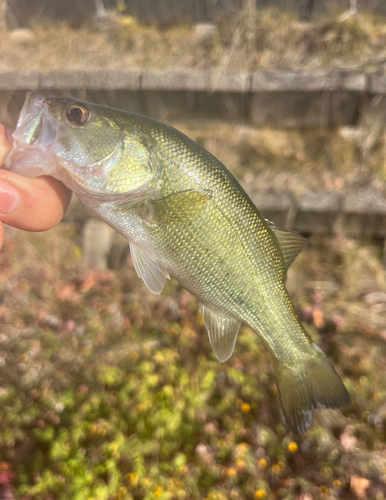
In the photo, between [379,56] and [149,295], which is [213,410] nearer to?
[149,295]

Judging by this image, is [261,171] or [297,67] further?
[261,171]

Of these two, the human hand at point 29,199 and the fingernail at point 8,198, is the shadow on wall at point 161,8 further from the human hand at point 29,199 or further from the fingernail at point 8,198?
the fingernail at point 8,198

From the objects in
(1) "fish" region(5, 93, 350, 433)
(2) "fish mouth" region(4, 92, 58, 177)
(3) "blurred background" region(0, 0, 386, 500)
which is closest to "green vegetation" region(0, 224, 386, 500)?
(3) "blurred background" region(0, 0, 386, 500)

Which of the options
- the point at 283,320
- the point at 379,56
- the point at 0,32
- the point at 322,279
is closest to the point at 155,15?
the point at 0,32

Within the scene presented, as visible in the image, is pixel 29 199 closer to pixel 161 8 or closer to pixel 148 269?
→ pixel 148 269

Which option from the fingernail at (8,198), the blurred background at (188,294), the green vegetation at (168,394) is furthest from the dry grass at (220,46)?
the fingernail at (8,198)

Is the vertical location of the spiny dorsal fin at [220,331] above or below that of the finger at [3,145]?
below
